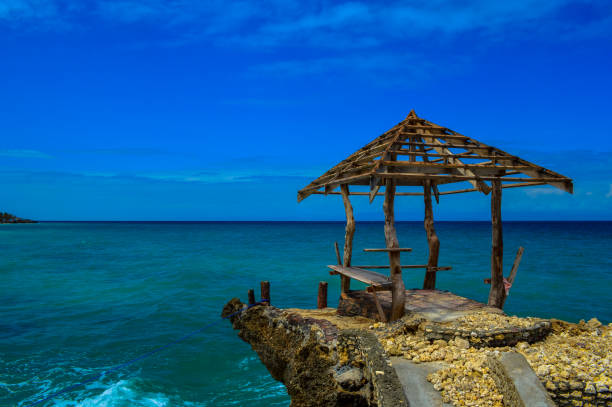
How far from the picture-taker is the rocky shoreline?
5266 mm

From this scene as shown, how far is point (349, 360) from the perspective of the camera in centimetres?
708

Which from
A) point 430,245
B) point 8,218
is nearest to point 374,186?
point 430,245

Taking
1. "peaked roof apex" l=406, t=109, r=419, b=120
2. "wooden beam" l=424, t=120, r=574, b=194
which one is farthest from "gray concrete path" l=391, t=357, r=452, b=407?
"peaked roof apex" l=406, t=109, r=419, b=120

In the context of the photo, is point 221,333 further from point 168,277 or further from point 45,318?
point 168,277

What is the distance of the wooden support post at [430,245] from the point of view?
1177cm

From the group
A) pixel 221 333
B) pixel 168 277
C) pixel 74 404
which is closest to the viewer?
pixel 74 404

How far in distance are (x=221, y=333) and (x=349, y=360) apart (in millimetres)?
7830

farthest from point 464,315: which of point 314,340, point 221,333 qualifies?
point 221,333

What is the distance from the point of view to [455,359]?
617cm

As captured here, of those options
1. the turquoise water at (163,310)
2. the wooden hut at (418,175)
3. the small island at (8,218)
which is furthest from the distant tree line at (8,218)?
the wooden hut at (418,175)

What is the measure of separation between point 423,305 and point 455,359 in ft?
10.1

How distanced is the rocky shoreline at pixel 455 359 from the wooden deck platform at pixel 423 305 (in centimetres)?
36

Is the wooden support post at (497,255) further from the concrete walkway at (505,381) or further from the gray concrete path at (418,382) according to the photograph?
the gray concrete path at (418,382)

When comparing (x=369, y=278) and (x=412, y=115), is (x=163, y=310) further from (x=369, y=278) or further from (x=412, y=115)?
(x=412, y=115)
